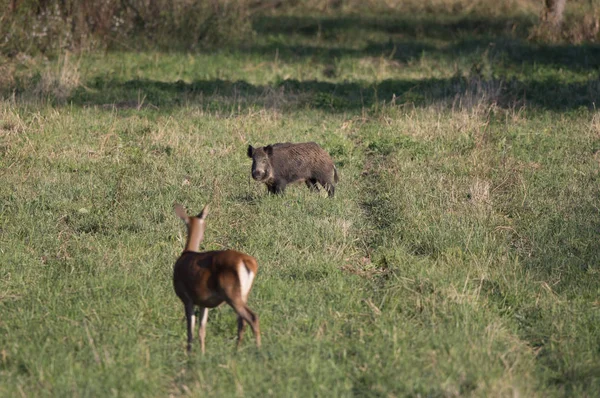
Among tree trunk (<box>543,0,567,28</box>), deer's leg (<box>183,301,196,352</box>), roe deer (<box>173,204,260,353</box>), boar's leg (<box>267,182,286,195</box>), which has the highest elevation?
tree trunk (<box>543,0,567,28</box>)

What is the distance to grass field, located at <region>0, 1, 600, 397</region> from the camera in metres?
5.36

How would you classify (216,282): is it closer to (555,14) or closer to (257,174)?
(257,174)

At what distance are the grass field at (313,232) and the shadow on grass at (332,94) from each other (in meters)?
0.07

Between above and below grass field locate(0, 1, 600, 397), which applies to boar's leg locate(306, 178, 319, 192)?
below

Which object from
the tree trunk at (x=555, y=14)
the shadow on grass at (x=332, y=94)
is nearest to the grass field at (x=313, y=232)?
the shadow on grass at (x=332, y=94)

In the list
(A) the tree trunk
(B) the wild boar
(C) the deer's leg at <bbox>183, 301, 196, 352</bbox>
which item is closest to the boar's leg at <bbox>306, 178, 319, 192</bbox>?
(B) the wild boar

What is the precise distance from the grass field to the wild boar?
29 cm

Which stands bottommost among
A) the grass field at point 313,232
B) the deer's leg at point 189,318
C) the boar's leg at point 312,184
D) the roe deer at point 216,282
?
the boar's leg at point 312,184

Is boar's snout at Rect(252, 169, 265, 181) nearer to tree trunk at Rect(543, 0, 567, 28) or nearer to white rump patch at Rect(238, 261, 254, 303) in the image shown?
white rump patch at Rect(238, 261, 254, 303)

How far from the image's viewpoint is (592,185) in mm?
10016

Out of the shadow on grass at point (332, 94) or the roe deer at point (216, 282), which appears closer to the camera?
the roe deer at point (216, 282)

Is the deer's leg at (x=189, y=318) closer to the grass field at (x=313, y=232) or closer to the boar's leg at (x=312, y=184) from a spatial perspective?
the grass field at (x=313, y=232)

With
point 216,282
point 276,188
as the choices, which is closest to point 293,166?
point 276,188

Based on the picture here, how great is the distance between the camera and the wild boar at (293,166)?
32.4ft
